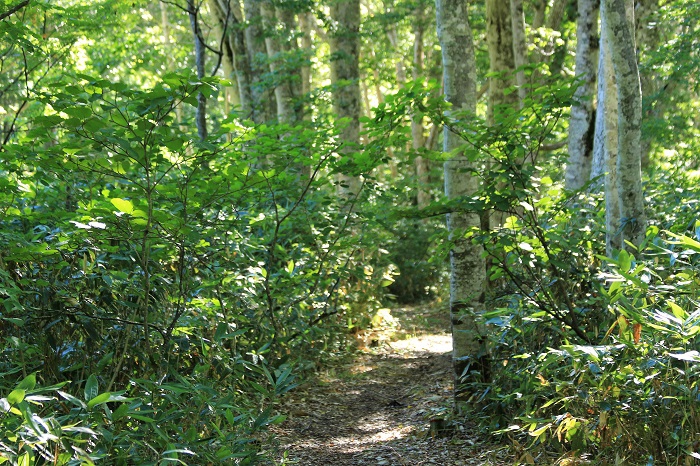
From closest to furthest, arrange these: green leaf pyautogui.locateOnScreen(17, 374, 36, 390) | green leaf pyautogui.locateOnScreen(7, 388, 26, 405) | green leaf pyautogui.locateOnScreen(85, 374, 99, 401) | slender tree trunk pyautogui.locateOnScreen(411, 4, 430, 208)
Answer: green leaf pyautogui.locateOnScreen(7, 388, 26, 405) < green leaf pyautogui.locateOnScreen(17, 374, 36, 390) < green leaf pyautogui.locateOnScreen(85, 374, 99, 401) < slender tree trunk pyautogui.locateOnScreen(411, 4, 430, 208)

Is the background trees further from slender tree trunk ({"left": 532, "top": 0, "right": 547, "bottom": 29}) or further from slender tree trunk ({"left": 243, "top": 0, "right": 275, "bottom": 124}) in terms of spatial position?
slender tree trunk ({"left": 532, "top": 0, "right": 547, "bottom": 29})

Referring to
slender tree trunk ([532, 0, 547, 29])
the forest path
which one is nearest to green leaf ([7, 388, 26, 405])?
the forest path

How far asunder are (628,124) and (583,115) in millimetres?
5246

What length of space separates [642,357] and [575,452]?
0.62 m

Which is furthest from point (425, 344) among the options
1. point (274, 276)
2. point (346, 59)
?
point (346, 59)

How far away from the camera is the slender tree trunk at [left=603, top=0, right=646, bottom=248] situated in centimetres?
459

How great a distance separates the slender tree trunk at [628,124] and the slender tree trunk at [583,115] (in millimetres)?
4883

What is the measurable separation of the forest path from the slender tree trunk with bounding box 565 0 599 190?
3.20 metres

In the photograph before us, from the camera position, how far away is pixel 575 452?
133 inches

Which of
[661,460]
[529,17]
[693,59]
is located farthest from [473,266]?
[529,17]

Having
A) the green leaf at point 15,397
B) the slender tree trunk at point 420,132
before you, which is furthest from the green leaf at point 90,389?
the slender tree trunk at point 420,132

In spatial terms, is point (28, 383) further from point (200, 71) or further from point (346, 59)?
point (346, 59)

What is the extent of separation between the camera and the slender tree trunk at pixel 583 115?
9344mm

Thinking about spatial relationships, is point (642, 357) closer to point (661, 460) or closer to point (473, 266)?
point (661, 460)
